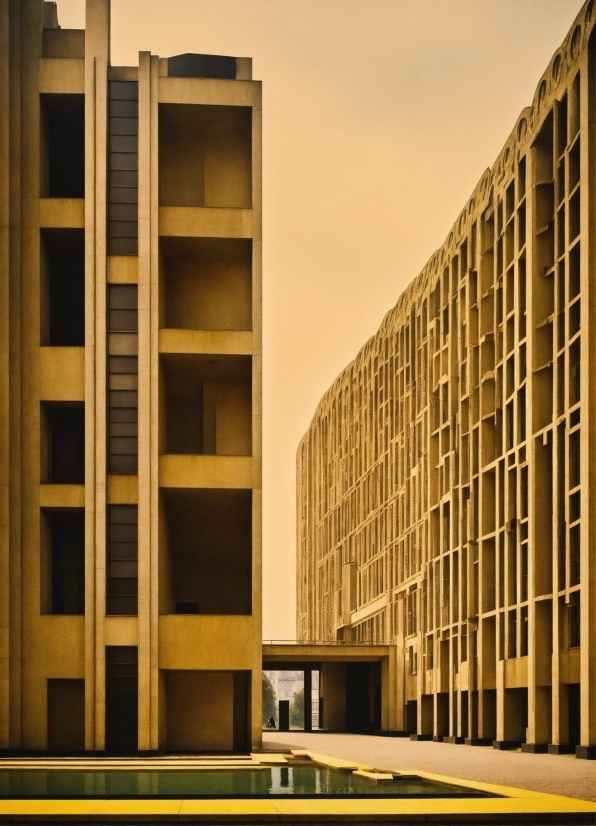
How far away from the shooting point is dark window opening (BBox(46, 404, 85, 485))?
130 feet

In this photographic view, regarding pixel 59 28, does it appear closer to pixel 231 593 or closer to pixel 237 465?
pixel 237 465

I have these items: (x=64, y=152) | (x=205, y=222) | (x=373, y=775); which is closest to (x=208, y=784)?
(x=373, y=775)

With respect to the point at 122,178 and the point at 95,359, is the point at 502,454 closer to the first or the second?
the point at 95,359

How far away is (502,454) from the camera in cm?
5247

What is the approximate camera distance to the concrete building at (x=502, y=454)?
139 ft

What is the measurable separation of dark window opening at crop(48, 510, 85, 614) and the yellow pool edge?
2048 cm

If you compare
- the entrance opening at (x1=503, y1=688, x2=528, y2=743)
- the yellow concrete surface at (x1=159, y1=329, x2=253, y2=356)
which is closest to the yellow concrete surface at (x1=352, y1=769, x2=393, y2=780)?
the yellow concrete surface at (x1=159, y1=329, x2=253, y2=356)

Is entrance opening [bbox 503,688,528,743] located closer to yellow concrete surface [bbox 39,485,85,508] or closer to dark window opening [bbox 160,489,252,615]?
dark window opening [bbox 160,489,252,615]

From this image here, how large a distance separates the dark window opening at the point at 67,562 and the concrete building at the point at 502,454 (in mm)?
16424

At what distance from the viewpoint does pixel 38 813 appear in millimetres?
17078

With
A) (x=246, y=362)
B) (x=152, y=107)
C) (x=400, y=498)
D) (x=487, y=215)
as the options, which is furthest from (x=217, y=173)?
(x=400, y=498)

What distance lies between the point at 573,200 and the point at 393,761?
20.9 meters

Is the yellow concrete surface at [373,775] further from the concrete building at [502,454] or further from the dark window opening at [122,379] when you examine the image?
the concrete building at [502,454]

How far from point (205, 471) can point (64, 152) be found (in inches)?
467
